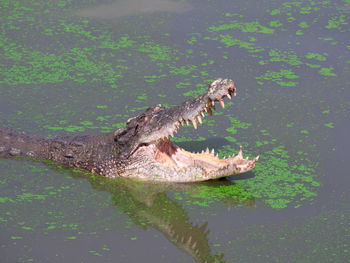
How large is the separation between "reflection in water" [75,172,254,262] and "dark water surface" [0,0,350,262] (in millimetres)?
17

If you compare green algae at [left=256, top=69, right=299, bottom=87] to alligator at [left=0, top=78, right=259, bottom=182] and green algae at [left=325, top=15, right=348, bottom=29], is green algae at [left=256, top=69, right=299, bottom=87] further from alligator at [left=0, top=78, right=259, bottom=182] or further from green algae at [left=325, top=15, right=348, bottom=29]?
alligator at [left=0, top=78, right=259, bottom=182]

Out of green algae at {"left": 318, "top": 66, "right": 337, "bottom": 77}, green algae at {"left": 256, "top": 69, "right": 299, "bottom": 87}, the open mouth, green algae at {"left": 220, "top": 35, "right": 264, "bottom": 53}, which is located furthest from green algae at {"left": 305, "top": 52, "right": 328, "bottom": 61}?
the open mouth

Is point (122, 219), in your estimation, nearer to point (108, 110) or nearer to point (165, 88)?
point (108, 110)

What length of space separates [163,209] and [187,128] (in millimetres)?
1639

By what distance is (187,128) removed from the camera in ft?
25.6

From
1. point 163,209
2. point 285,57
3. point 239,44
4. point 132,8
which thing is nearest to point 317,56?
point 285,57

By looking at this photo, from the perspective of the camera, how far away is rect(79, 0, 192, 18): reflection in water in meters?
10.9

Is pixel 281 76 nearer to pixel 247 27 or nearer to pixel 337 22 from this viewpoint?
pixel 247 27

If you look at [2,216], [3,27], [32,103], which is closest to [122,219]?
[2,216]

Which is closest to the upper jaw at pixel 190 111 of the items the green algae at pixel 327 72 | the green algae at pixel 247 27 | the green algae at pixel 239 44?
the green algae at pixel 327 72

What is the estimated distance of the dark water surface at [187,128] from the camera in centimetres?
579

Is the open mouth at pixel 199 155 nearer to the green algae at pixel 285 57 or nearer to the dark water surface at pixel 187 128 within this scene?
the dark water surface at pixel 187 128

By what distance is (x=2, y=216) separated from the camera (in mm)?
6164

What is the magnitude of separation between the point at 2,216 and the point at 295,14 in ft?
20.5
